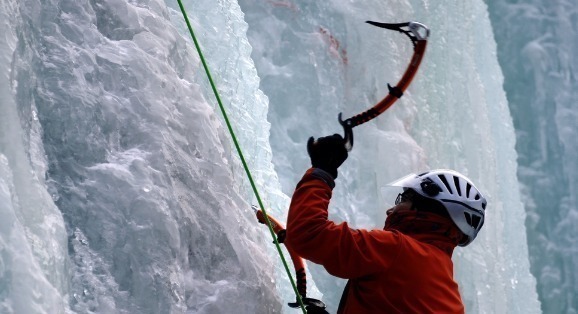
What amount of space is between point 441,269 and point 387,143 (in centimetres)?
224

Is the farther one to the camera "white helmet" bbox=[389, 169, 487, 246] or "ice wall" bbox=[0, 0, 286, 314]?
"white helmet" bbox=[389, 169, 487, 246]

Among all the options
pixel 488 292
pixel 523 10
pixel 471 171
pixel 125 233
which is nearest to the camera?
pixel 125 233

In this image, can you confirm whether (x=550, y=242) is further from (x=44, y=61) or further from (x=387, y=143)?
(x=44, y=61)

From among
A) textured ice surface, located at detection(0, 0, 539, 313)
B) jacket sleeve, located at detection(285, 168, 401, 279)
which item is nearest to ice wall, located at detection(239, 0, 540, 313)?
textured ice surface, located at detection(0, 0, 539, 313)

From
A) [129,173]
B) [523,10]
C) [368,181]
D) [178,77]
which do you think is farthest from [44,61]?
[523,10]

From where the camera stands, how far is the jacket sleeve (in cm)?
212

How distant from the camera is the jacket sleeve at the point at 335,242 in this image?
83.7 inches

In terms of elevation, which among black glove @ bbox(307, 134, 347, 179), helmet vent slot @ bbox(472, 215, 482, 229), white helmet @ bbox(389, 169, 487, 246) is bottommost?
helmet vent slot @ bbox(472, 215, 482, 229)

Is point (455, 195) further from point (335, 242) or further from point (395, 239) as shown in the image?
point (335, 242)

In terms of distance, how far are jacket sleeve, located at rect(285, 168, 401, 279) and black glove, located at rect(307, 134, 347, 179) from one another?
0.32 ft

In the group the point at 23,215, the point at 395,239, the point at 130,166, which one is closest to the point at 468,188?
the point at 395,239

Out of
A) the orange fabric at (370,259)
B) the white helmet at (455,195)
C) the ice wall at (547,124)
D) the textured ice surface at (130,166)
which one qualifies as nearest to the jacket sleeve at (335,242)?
the orange fabric at (370,259)

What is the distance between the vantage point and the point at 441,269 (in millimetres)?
2244

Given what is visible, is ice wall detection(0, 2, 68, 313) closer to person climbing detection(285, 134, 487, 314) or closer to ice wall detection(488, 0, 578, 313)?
person climbing detection(285, 134, 487, 314)
